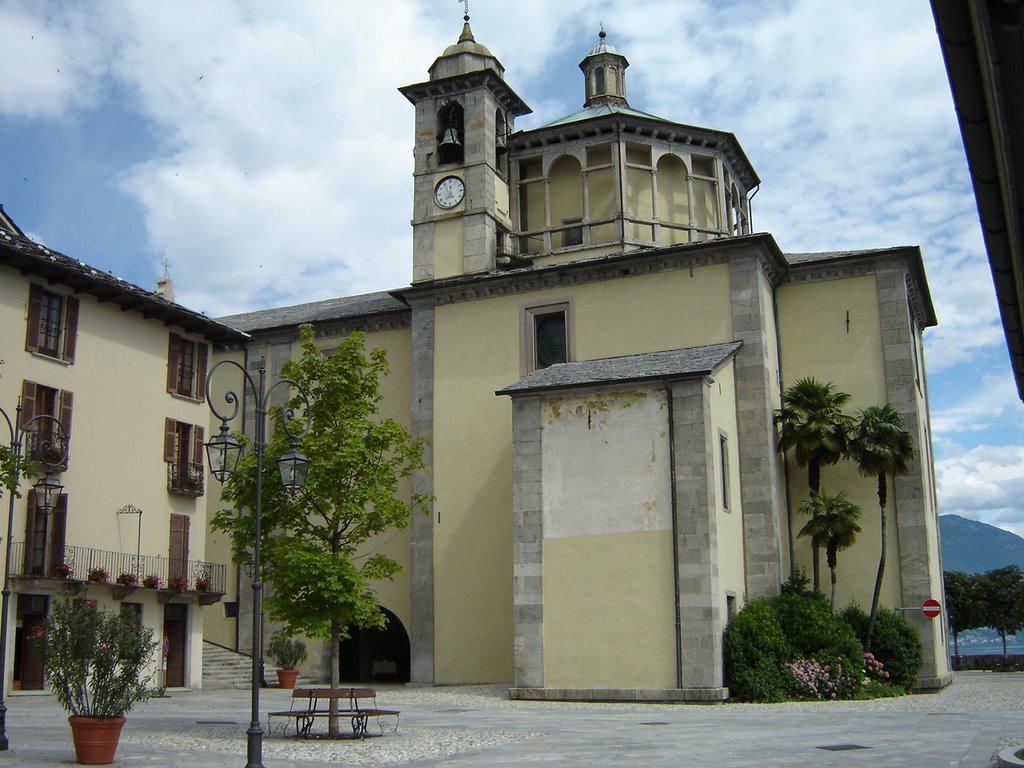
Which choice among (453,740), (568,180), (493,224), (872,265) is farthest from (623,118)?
(453,740)

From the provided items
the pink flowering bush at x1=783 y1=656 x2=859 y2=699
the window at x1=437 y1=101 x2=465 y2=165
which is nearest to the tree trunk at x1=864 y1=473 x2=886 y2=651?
the pink flowering bush at x1=783 y1=656 x2=859 y2=699

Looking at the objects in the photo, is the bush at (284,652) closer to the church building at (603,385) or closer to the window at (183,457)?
the church building at (603,385)

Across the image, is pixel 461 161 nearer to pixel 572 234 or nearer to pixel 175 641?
pixel 572 234

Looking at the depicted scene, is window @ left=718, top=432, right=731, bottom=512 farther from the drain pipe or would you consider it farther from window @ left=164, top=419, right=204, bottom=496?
window @ left=164, top=419, right=204, bottom=496

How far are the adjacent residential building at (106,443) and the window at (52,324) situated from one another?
0.11ft

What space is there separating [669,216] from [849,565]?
12.6m

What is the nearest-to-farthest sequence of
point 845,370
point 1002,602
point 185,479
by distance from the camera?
point 845,370
point 185,479
point 1002,602

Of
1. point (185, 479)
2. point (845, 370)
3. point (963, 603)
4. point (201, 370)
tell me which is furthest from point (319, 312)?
point (963, 603)

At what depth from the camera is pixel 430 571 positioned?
32.2 m

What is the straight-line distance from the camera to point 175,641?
102 ft

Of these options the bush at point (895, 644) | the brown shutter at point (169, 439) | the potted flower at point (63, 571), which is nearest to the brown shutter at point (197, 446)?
the brown shutter at point (169, 439)

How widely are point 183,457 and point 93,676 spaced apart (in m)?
18.1

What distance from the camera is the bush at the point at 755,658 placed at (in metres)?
24.5

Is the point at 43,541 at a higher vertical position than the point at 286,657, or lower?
higher
